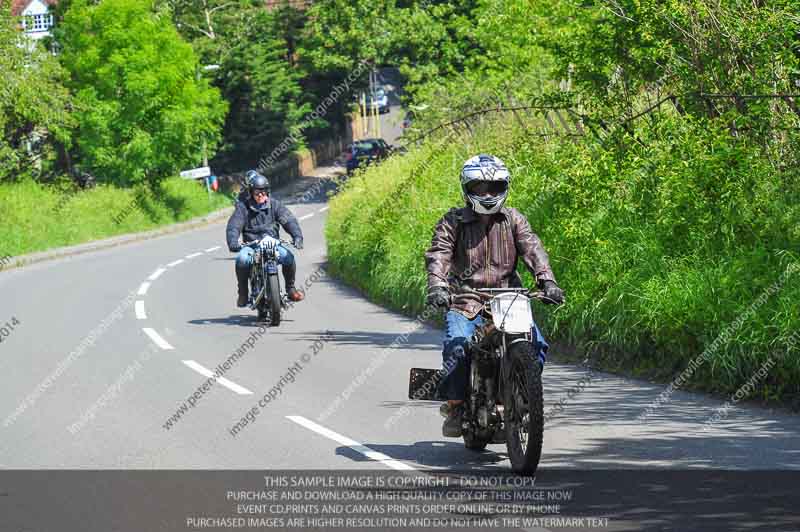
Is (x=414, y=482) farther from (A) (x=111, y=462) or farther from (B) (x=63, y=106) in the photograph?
(B) (x=63, y=106)

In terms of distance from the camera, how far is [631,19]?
50.1 feet

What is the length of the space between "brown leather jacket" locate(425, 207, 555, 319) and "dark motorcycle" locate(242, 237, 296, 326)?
9280 millimetres

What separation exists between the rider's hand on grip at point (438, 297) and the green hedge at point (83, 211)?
3044cm

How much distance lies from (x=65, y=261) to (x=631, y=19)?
23.1 meters

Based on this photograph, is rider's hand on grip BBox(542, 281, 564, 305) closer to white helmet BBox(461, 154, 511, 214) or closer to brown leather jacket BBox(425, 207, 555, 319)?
brown leather jacket BBox(425, 207, 555, 319)

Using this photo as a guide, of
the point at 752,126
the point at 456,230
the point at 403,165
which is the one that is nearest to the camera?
the point at 456,230

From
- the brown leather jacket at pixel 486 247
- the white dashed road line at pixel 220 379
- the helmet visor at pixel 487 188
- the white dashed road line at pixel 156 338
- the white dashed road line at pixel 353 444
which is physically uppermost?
the helmet visor at pixel 487 188

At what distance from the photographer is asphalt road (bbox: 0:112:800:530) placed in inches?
357

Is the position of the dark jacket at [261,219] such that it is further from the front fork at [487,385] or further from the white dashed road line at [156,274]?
the front fork at [487,385]

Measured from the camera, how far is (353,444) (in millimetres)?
9625

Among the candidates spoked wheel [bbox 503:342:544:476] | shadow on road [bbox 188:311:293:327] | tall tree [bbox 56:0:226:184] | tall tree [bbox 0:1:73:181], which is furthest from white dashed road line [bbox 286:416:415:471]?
tall tree [bbox 56:0:226:184]

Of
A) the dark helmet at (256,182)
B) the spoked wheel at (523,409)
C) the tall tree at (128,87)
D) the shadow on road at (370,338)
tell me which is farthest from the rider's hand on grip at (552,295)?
the tall tree at (128,87)

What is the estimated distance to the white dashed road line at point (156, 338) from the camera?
1645 centimetres

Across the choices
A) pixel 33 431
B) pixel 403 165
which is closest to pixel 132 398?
pixel 33 431
